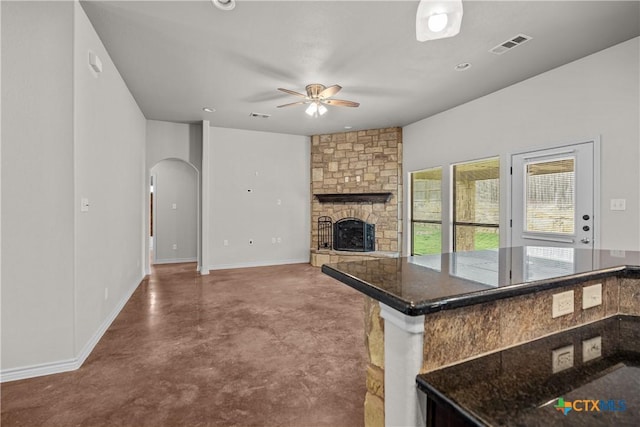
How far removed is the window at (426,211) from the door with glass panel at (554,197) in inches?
61.0

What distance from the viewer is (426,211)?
5.87 meters

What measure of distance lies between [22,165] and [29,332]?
46.8 inches

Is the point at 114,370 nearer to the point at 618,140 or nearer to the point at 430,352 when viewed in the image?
the point at 430,352

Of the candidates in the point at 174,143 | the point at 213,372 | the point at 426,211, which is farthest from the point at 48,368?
the point at 426,211

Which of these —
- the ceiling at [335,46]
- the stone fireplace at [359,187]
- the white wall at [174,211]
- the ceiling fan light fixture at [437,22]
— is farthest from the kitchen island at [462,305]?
the white wall at [174,211]

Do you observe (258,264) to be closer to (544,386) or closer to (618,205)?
(618,205)

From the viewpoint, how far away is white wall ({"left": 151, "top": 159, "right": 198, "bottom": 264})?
6836 mm

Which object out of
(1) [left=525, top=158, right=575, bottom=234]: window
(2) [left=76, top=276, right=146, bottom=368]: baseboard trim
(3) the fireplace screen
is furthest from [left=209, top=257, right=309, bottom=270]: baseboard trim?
(1) [left=525, top=158, right=575, bottom=234]: window

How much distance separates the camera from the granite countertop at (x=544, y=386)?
1.97 ft

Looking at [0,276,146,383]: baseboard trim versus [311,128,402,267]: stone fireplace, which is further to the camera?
[311,128,402,267]: stone fireplace

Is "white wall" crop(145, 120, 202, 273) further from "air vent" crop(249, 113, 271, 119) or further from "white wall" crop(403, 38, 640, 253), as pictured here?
"white wall" crop(403, 38, 640, 253)

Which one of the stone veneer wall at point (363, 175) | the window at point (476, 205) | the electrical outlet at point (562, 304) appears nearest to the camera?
the electrical outlet at point (562, 304)

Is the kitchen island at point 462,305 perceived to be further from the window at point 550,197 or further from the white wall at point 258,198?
the white wall at point 258,198

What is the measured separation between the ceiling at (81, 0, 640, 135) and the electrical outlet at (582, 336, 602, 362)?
2.48m
